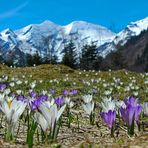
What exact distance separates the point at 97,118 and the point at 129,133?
225 cm

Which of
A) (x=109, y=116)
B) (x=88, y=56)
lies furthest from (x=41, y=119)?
(x=88, y=56)

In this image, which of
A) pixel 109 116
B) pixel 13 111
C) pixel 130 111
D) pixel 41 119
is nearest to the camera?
pixel 41 119

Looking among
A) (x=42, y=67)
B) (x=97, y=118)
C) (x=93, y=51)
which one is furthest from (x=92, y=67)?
(x=97, y=118)

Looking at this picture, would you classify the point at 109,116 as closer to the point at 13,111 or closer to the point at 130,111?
the point at 130,111

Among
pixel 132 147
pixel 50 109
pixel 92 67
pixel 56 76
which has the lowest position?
pixel 132 147

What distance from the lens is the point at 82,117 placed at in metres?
5.63

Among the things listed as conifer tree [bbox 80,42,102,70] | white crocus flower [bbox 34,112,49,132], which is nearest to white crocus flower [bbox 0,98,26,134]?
white crocus flower [bbox 34,112,49,132]

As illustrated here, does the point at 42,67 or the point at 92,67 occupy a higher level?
the point at 92,67

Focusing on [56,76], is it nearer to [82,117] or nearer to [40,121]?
[82,117]

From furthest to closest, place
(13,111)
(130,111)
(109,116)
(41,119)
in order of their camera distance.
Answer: (109,116) < (130,111) < (13,111) < (41,119)

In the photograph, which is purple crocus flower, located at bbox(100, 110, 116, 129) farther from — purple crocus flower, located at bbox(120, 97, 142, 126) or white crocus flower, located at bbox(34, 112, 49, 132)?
white crocus flower, located at bbox(34, 112, 49, 132)

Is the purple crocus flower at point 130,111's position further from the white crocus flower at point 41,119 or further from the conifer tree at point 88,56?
the conifer tree at point 88,56

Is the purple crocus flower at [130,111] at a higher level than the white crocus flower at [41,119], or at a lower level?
higher

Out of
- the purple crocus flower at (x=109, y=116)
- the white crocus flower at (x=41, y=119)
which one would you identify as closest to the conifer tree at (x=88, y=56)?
the purple crocus flower at (x=109, y=116)
